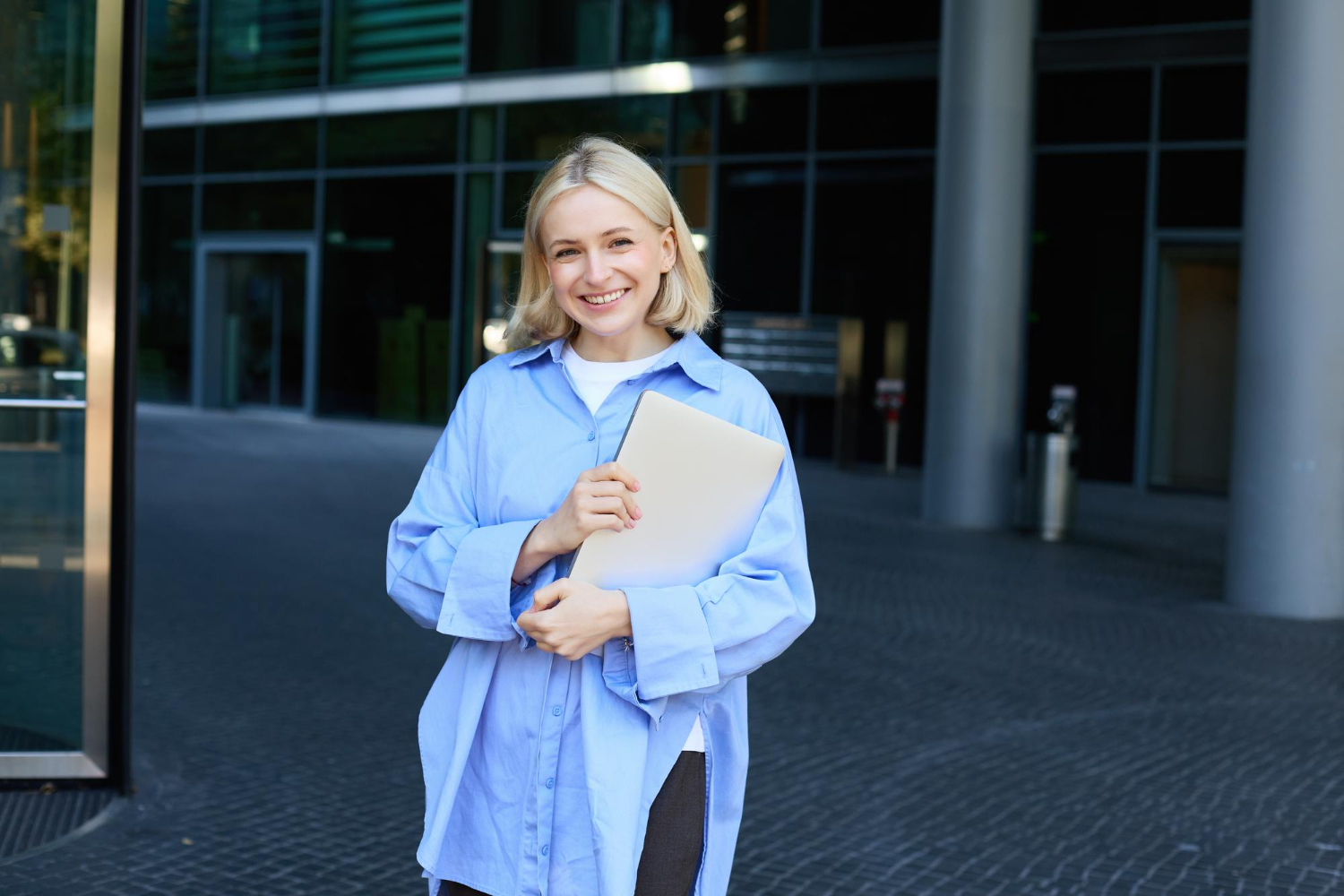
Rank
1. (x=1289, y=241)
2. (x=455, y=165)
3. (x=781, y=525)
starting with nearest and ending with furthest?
(x=781, y=525), (x=1289, y=241), (x=455, y=165)

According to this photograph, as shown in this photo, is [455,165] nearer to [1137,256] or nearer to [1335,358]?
[1137,256]

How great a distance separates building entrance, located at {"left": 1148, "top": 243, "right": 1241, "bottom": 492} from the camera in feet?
54.4

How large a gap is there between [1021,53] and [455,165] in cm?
1081

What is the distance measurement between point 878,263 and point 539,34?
6364mm

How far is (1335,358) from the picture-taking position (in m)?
9.08

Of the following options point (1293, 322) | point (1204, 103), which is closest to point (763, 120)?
point (1204, 103)

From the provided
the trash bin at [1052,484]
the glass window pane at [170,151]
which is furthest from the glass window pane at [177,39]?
the trash bin at [1052,484]

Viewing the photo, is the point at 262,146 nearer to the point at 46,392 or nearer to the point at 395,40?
the point at 395,40

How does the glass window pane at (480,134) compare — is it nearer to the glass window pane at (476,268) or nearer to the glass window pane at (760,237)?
the glass window pane at (476,268)

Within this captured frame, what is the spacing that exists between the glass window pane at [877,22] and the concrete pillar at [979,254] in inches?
185

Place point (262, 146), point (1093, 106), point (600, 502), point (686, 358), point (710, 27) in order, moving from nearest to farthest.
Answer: point (600, 502), point (686, 358), point (1093, 106), point (710, 27), point (262, 146)

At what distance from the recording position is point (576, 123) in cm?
2084

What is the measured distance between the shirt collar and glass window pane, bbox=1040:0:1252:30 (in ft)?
49.5

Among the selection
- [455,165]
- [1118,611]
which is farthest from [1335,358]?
[455,165]
